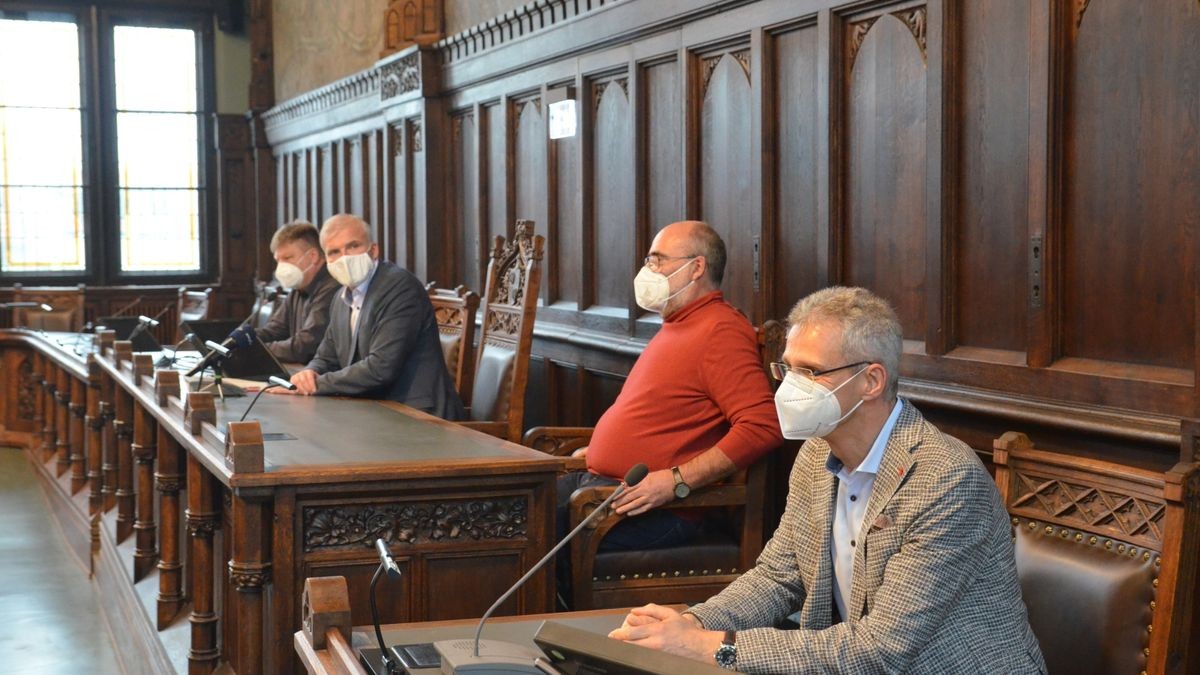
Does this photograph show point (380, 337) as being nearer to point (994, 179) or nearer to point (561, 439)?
point (561, 439)

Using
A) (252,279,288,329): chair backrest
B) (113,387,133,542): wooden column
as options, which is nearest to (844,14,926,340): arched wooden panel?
(113,387,133,542): wooden column

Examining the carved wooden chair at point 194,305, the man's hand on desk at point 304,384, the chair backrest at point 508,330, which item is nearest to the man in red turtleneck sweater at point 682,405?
the chair backrest at point 508,330

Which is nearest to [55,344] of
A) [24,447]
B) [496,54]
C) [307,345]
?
[24,447]

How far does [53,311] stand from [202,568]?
20.6ft

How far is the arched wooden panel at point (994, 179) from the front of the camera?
332 cm

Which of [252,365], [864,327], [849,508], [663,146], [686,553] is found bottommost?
[686,553]

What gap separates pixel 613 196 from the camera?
18.2 ft

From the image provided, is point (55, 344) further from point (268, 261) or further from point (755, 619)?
point (755, 619)

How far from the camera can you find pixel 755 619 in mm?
2525

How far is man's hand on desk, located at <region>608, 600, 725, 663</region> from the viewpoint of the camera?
88.6 inches

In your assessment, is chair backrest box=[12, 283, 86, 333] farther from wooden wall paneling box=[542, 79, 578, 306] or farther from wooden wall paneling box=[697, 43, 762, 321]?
wooden wall paneling box=[697, 43, 762, 321]

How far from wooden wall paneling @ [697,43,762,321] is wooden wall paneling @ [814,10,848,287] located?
371 millimetres

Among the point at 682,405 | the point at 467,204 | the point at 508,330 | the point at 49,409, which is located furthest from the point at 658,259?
the point at 49,409

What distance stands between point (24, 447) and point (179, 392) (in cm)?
576
